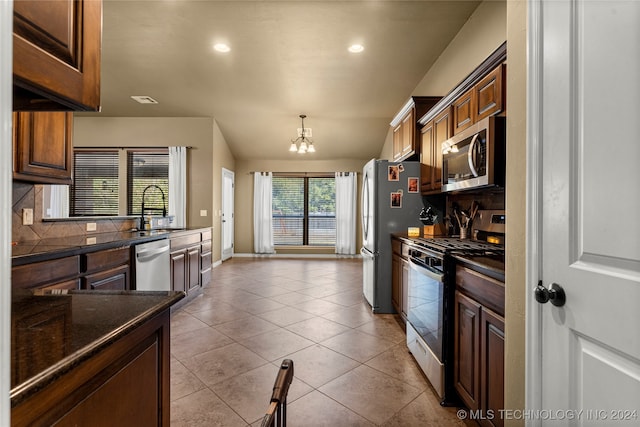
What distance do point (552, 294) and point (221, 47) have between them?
4.14 meters

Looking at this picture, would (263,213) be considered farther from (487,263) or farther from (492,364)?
(492,364)

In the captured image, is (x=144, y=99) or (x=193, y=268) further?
(x=144, y=99)

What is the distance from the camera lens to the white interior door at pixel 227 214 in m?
6.84

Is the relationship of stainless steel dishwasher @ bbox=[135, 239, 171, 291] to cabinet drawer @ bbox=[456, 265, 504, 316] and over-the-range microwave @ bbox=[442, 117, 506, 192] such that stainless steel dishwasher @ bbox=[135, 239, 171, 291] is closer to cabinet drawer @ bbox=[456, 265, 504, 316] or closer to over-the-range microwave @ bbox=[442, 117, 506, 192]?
cabinet drawer @ bbox=[456, 265, 504, 316]

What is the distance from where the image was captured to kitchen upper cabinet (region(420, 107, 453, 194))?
3.08 meters

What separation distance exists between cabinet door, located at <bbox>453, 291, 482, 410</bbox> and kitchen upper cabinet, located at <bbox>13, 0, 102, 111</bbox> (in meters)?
1.83

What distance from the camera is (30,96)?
2.57ft

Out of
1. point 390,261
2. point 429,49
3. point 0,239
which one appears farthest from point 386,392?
point 429,49

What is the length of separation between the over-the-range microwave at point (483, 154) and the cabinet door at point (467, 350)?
85cm

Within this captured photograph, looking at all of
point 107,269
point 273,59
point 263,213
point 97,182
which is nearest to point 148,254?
point 107,269

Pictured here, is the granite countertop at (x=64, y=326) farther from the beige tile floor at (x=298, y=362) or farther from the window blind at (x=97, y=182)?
the window blind at (x=97, y=182)

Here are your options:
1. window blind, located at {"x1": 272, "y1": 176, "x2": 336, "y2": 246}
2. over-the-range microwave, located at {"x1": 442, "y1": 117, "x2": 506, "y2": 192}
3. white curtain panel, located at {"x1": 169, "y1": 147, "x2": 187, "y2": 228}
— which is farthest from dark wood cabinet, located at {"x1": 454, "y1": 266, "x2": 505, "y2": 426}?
window blind, located at {"x1": 272, "y1": 176, "x2": 336, "y2": 246}

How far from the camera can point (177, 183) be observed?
592 cm

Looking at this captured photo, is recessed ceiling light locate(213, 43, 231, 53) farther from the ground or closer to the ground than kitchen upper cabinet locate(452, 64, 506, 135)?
farther from the ground
